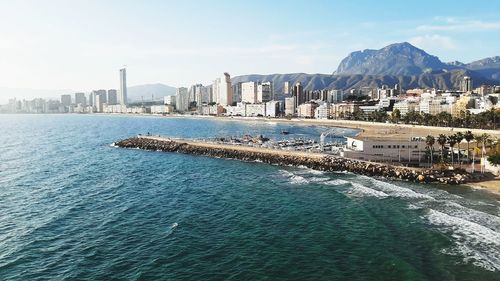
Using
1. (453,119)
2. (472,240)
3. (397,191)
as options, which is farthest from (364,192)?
(453,119)

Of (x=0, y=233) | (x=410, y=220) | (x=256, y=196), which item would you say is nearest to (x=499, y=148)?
(x=410, y=220)

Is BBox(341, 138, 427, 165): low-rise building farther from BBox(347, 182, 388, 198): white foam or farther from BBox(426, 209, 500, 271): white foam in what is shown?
BBox(426, 209, 500, 271): white foam

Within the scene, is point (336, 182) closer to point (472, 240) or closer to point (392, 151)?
point (392, 151)

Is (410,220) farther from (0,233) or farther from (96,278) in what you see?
(0,233)

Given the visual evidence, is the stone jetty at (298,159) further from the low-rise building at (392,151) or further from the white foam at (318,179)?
the white foam at (318,179)

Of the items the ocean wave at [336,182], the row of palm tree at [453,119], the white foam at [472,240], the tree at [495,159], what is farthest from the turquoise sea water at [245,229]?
the row of palm tree at [453,119]

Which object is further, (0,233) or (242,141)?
(242,141)

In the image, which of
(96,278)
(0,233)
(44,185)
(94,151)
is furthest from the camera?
(94,151)
